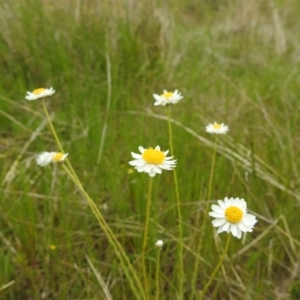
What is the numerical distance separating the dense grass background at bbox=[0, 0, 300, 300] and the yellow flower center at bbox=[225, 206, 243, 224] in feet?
0.80

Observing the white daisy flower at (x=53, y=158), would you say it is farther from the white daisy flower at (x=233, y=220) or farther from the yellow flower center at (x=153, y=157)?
the white daisy flower at (x=233, y=220)

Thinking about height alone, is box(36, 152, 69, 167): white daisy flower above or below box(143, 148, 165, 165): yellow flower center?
above

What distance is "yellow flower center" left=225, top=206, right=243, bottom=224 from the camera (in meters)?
0.75

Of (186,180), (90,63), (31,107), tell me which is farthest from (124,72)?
(186,180)

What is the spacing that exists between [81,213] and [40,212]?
0.15m

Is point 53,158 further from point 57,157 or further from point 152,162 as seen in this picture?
point 152,162

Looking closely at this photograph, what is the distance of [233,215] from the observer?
75 centimetres

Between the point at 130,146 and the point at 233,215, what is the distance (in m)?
0.75

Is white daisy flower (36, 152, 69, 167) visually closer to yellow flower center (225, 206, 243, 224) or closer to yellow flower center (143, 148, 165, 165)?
yellow flower center (143, 148, 165, 165)

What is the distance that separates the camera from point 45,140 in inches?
63.6

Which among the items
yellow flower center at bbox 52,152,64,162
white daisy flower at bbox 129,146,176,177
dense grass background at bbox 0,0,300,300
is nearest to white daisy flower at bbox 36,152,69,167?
yellow flower center at bbox 52,152,64,162

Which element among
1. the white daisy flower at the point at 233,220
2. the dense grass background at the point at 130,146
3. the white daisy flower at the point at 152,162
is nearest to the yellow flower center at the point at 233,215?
the white daisy flower at the point at 233,220

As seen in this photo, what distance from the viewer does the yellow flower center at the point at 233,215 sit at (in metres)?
0.75

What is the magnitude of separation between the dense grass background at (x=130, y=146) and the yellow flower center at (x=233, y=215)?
0.80 feet
